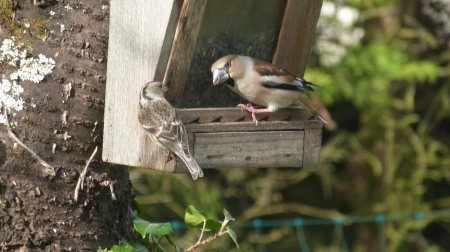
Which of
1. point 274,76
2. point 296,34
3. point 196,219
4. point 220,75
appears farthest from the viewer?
point 296,34

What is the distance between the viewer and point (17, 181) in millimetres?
2611

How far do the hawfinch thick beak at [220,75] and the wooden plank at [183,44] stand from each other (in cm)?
22

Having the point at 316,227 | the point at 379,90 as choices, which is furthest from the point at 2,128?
the point at 316,227

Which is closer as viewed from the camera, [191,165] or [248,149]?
[191,165]

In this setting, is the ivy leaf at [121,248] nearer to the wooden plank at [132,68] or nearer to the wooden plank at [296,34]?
the wooden plank at [132,68]

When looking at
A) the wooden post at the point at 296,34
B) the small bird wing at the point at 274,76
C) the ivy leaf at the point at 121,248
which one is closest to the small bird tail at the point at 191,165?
the ivy leaf at the point at 121,248

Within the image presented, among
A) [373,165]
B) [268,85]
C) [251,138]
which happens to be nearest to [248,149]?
[251,138]

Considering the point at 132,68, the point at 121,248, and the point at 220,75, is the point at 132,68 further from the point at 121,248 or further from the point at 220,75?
the point at 121,248

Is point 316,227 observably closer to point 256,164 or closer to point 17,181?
point 256,164

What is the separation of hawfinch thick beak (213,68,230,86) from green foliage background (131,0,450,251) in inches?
122

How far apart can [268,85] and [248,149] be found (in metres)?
0.50

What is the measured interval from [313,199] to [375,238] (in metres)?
1.04

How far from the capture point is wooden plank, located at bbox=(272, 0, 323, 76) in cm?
327

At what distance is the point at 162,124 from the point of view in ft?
8.54
